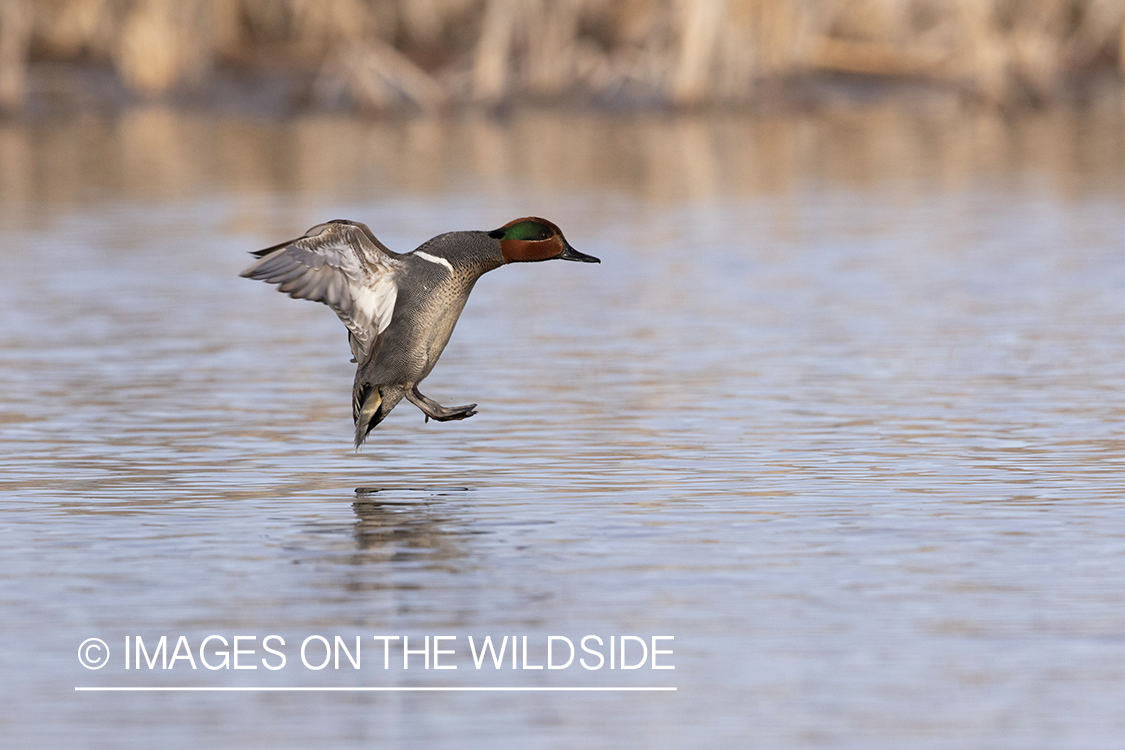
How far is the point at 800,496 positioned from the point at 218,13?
84.6ft

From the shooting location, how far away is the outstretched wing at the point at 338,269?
8.11 metres

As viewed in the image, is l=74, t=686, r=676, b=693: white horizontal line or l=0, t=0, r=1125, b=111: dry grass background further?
l=0, t=0, r=1125, b=111: dry grass background

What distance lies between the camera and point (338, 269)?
8172mm

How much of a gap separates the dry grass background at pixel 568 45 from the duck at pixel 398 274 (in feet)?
65.4

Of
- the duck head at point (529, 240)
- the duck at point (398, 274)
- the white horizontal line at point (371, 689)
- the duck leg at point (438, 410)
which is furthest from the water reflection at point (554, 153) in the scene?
the white horizontal line at point (371, 689)

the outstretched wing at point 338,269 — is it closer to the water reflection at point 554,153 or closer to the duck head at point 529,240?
the duck head at point 529,240

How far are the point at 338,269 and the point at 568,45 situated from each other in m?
23.5

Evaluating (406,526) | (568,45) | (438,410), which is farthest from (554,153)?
(406,526)

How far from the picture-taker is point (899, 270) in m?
15.8

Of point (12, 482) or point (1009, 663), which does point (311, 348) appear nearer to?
Answer: point (12, 482)

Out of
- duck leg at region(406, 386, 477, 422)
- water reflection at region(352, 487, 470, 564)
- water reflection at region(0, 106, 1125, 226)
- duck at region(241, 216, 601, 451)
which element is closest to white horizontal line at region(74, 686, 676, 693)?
water reflection at region(352, 487, 470, 564)

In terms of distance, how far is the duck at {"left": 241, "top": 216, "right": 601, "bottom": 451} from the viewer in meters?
8.12

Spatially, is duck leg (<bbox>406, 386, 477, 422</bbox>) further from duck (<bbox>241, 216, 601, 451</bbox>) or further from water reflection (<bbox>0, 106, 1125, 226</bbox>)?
water reflection (<bbox>0, 106, 1125, 226</bbox>)

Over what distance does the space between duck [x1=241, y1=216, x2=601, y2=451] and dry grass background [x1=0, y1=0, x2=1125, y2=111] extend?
65.4 ft
